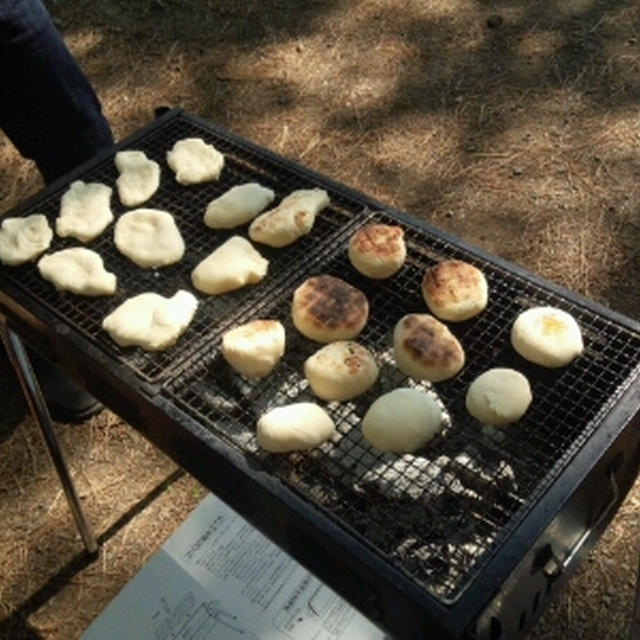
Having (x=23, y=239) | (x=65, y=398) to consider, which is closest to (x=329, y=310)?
(x=23, y=239)

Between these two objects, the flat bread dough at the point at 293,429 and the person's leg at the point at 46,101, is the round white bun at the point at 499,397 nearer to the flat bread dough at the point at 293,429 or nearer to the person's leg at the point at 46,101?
the flat bread dough at the point at 293,429

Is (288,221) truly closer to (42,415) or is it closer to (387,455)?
(387,455)

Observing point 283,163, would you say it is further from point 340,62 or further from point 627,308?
point 340,62

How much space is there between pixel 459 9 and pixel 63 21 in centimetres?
184

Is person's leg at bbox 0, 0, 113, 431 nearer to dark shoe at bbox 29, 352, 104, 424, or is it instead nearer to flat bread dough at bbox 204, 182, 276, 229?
dark shoe at bbox 29, 352, 104, 424

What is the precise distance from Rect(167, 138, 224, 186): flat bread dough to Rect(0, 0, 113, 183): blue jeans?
1.62 feet

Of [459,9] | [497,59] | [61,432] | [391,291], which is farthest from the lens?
[459,9]

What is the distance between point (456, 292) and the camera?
57.3 inches

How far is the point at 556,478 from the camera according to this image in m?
1.18

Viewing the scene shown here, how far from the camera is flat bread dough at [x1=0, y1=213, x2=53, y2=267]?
1.60 meters

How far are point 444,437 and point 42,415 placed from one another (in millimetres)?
959

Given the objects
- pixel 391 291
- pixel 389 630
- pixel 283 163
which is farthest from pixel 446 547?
pixel 283 163

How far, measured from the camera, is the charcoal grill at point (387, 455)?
114cm

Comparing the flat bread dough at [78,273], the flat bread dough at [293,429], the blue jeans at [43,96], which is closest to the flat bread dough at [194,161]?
the flat bread dough at [78,273]
